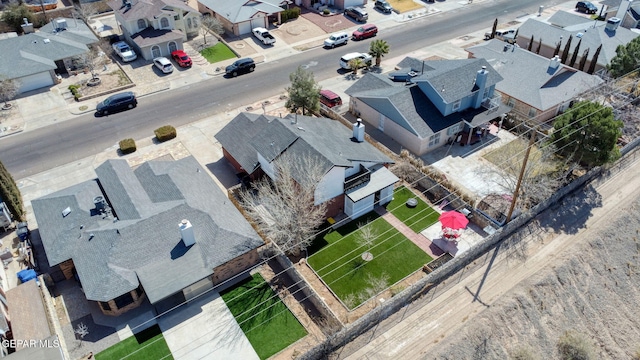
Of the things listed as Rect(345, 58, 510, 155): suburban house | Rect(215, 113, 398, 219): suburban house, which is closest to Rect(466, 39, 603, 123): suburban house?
Rect(345, 58, 510, 155): suburban house

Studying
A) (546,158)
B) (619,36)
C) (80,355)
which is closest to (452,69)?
(546,158)

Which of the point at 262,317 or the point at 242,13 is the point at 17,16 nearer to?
the point at 242,13

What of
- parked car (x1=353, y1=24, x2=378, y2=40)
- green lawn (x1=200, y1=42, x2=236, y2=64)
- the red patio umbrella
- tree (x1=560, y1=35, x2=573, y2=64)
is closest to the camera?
the red patio umbrella

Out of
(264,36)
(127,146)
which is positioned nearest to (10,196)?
(127,146)

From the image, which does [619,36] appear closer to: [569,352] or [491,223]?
[491,223]

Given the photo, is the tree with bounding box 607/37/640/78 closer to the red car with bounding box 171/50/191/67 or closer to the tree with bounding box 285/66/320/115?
the tree with bounding box 285/66/320/115

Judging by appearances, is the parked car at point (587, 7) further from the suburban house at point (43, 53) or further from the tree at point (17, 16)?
the tree at point (17, 16)
